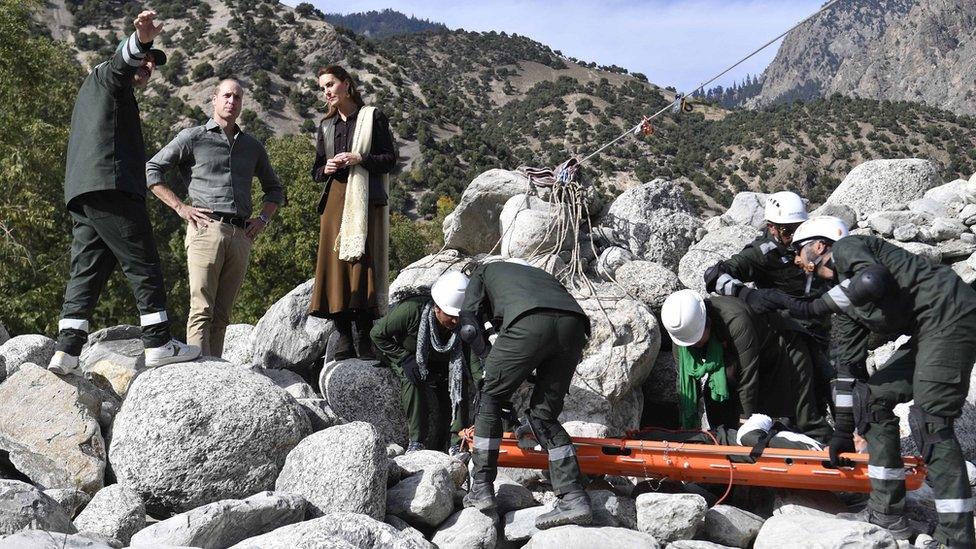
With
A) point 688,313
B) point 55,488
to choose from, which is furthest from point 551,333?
point 55,488

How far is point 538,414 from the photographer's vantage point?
5.04m

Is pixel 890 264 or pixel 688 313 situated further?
pixel 688 313

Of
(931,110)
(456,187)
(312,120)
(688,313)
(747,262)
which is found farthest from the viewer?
(931,110)

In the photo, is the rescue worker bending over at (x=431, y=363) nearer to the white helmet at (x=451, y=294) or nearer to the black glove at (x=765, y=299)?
the white helmet at (x=451, y=294)

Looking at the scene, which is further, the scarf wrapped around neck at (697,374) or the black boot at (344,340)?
the black boot at (344,340)

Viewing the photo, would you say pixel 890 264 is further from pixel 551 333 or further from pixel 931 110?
pixel 931 110

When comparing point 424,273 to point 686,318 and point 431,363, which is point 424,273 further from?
point 686,318

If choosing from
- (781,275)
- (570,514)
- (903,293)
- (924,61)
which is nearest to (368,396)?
(570,514)

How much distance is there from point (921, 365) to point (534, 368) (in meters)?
2.08

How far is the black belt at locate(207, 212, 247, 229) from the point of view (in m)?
6.12

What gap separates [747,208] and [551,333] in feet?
24.2

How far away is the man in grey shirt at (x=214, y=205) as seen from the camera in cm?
608

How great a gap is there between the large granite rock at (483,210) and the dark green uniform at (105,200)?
4.42 meters

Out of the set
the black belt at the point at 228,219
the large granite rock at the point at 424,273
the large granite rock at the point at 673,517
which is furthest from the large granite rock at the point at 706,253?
the black belt at the point at 228,219
